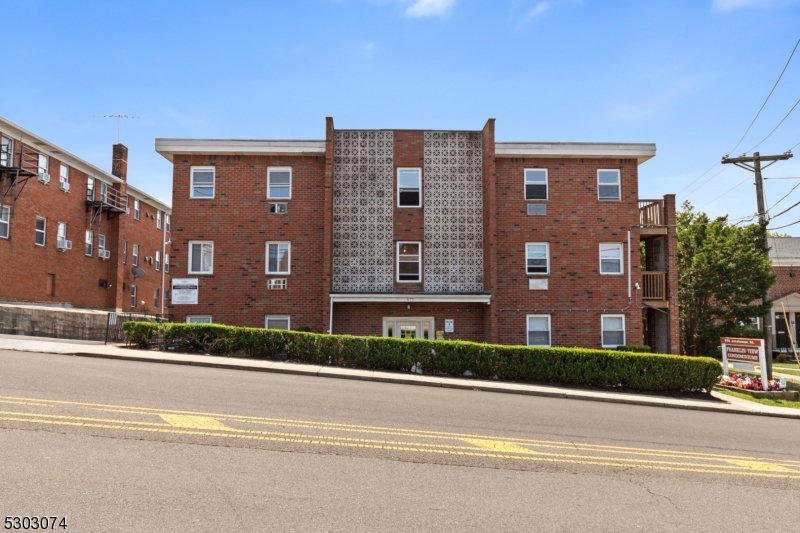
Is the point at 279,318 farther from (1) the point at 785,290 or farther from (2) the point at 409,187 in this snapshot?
(1) the point at 785,290

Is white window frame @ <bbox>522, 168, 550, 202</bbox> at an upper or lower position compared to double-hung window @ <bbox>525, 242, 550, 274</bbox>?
upper

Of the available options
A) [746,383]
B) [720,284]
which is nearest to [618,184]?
[720,284]

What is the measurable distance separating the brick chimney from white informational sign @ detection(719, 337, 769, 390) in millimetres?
Result: 34198

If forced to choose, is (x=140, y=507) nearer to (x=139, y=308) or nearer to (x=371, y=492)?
(x=371, y=492)

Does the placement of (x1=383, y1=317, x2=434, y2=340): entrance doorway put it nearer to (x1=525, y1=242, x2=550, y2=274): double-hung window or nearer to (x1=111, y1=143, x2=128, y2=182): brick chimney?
(x1=525, y1=242, x2=550, y2=274): double-hung window

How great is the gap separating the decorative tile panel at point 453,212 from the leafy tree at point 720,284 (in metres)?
10.8

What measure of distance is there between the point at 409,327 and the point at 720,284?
14.2 meters

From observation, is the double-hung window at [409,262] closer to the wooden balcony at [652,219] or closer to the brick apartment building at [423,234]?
the brick apartment building at [423,234]

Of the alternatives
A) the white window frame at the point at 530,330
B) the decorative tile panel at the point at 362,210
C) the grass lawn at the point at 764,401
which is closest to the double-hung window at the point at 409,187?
the decorative tile panel at the point at 362,210

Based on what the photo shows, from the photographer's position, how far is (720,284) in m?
26.6

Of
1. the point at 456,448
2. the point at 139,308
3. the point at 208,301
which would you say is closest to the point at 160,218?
the point at 139,308

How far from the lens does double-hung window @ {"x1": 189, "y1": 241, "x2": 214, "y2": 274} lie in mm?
23031

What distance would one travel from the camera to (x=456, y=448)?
781 centimetres

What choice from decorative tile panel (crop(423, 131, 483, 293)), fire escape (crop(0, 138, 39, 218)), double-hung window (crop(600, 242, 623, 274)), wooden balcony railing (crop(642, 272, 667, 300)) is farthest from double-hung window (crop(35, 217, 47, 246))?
wooden balcony railing (crop(642, 272, 667, 300))
